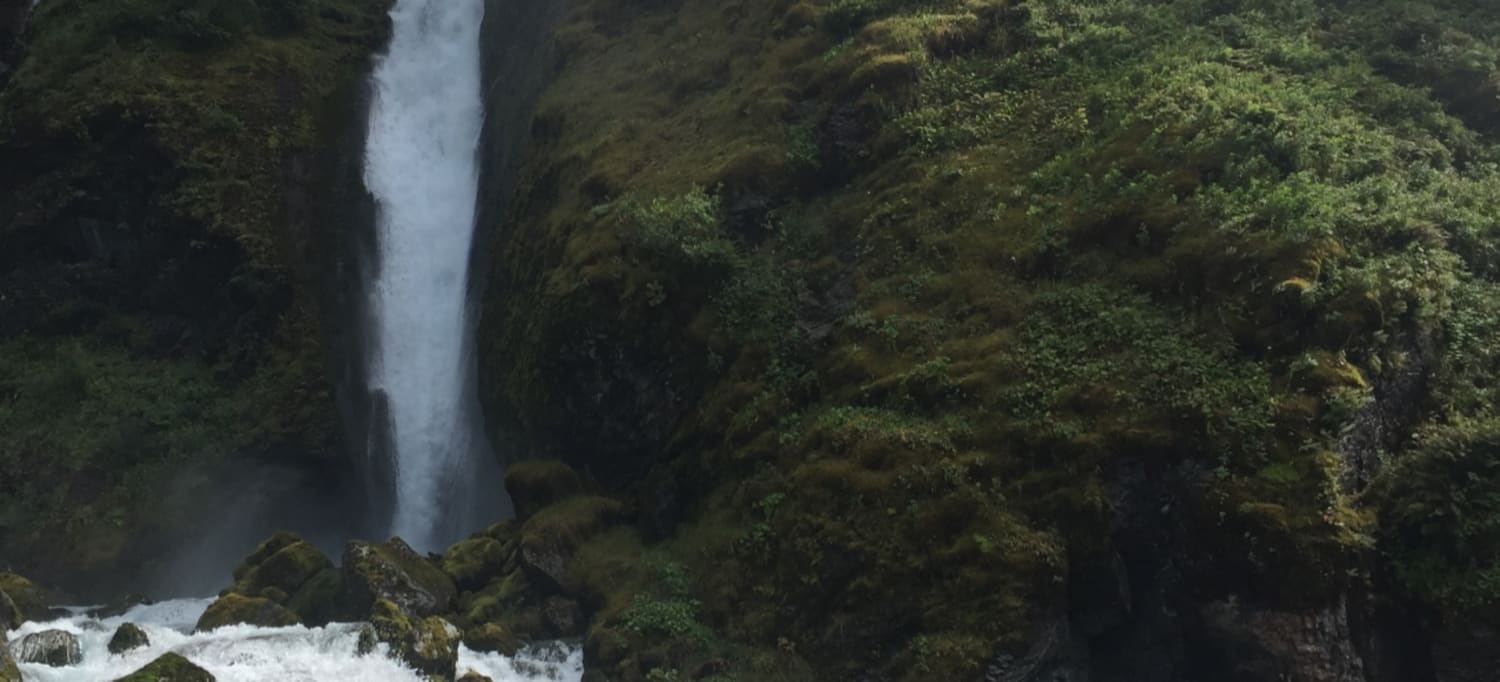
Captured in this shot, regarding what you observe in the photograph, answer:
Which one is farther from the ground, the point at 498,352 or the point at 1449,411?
the point at 1449,411

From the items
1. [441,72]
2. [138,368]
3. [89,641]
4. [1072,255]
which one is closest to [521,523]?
[89,641]

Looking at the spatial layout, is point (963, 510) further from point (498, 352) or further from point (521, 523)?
point (498, 352)

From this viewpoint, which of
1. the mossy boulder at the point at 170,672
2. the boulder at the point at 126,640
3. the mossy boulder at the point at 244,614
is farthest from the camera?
the mossy boulder at the point at 244,614

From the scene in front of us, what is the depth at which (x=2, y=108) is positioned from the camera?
25.2 m

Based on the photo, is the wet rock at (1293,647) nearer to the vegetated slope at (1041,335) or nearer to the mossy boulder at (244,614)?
the vegetated slope at (1041,335)

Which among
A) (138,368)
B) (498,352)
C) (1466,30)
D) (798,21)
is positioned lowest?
(138,368)

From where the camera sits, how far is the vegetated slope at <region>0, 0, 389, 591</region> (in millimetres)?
21312

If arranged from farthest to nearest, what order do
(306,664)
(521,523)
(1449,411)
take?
(521,523), (306,664), (1449,411)

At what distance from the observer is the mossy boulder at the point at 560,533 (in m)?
15.9

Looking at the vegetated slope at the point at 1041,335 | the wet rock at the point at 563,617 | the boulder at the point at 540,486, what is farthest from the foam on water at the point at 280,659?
the boulder at the point at 540,486

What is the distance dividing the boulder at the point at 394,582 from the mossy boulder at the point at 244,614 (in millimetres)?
1001

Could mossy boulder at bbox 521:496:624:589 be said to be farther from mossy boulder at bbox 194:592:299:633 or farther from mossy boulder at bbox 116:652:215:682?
mossy boulder at bbox 116:652:215:682

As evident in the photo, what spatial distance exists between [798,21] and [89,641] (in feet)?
54.4

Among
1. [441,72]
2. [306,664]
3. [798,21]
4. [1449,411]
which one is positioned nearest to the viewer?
[1449,411]
